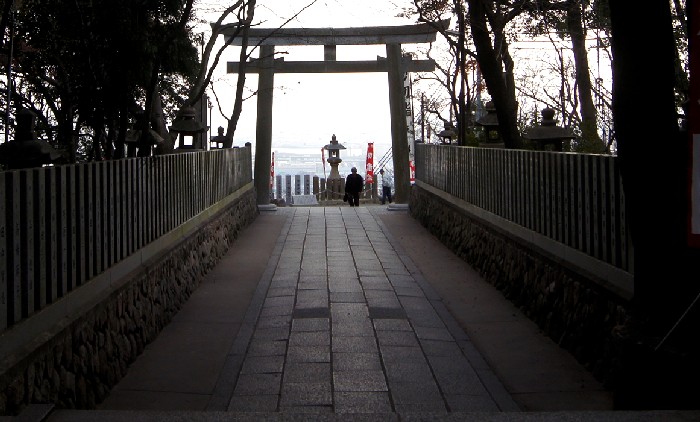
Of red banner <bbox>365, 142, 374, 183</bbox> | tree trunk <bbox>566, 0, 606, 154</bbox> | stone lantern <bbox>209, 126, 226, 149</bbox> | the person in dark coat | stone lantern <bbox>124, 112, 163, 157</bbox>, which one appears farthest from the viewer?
red banner <bbox>365, 142, 374, 183</bbox>

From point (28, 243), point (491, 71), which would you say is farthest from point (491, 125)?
point (28, 243)

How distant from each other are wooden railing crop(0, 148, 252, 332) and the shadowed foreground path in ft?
2.44

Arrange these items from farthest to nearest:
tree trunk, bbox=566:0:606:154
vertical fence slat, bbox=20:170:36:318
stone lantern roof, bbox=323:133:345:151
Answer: stone lantern roof, bbox=323:133:345:151 → tree trunk, bbox=566:0:606:154 → vertical fence slat, bbox=20:170:36:318

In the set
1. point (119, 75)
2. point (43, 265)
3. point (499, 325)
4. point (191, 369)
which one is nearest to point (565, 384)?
point (499, 325)

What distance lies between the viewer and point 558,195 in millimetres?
8008

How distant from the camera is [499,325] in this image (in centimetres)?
844

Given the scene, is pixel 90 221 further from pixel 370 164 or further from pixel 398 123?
pixel 370 164

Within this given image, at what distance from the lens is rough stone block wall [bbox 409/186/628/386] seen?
629 centimetres

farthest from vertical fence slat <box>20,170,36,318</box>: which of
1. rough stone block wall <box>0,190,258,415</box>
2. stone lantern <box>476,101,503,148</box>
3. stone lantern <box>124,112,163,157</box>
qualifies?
stone lantern <box>476,101,503,148</box>

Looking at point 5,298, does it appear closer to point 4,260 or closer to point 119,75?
point 4,260

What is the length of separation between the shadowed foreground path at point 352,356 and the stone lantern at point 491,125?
3530 mm

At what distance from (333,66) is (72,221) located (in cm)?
1805

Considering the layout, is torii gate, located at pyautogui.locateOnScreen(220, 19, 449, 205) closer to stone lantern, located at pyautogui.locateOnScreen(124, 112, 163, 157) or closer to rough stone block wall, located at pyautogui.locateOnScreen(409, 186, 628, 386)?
rough stone block wall, located at pyautogui.locateOnScreen(409, 186, 628, 386)

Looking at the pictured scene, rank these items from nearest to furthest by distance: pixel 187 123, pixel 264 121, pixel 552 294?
pixel 552 294 → pixel 187 123 → pixel 264 121
